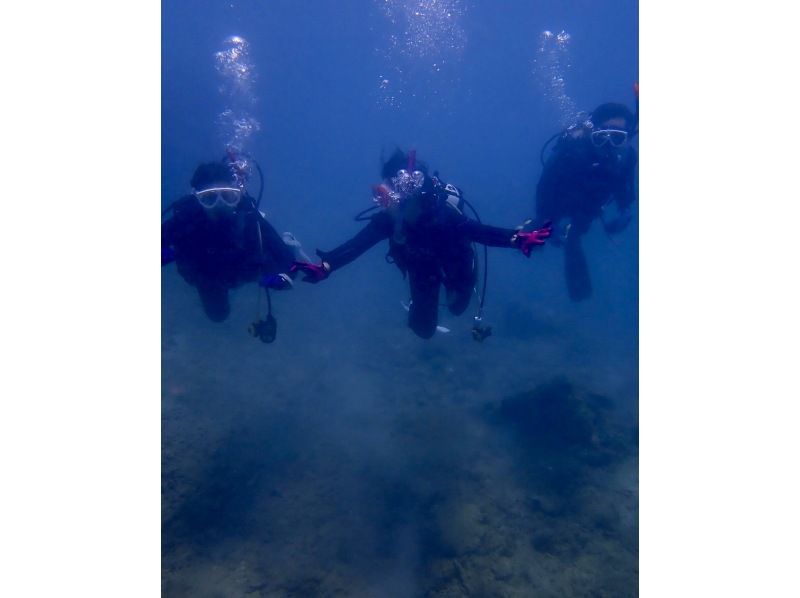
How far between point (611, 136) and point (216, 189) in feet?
25.0

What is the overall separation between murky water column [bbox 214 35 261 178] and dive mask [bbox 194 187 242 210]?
18.0 m

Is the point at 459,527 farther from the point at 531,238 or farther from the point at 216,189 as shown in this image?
the point at 216,189

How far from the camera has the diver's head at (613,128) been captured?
9056mm

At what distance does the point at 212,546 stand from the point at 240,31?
115 ft

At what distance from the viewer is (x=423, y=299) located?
7.09m

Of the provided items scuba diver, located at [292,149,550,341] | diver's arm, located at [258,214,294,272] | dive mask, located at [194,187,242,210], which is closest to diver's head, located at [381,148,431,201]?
scuba diver, located at [292,149,550,341]

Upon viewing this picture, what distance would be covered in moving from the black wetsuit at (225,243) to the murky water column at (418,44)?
27.6 meters

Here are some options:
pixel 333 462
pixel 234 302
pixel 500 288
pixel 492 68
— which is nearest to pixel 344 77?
pixel 492 68

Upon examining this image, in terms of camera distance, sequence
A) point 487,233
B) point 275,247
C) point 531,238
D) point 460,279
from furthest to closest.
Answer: point 275,247, point 460,279, point 487,233, point 531,238

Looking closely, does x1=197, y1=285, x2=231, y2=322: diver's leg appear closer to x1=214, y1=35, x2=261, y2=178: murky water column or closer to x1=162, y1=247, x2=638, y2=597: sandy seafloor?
x1=162, y1=247, x2=638, y2=597: sandy seafloor

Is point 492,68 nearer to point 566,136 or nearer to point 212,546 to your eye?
point 566,136

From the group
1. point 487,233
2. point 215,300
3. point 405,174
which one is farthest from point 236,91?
point 487,233

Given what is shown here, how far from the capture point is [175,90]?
32.8 m

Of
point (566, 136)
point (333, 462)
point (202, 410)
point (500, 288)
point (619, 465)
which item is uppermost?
point (566, 136)
